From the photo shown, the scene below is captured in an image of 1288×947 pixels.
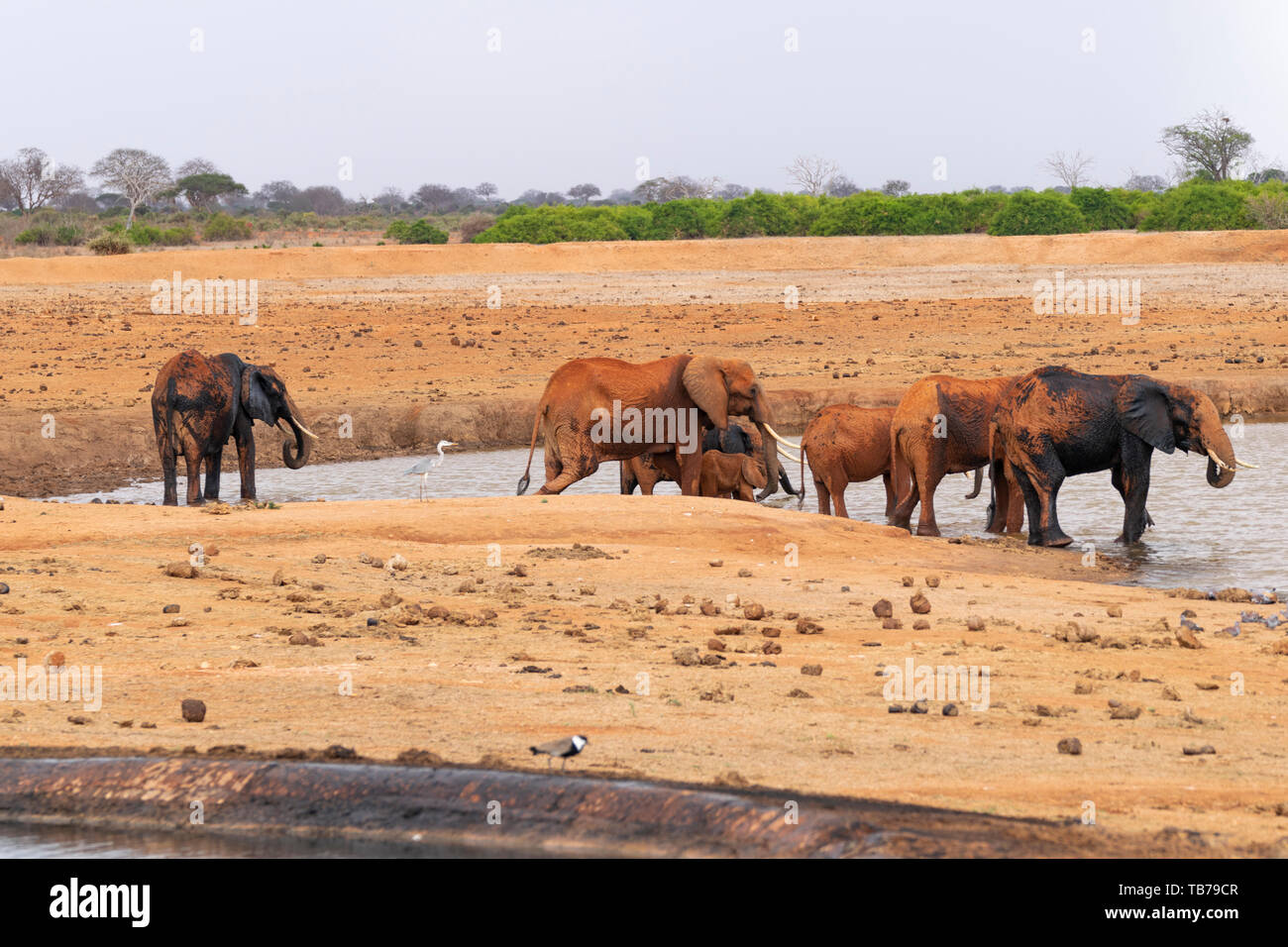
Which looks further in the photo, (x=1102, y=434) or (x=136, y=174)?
(x=136, y=174)

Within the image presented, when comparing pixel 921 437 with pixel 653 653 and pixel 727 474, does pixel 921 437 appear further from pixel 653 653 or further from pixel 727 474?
pixel 653 653

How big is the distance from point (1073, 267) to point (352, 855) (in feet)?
124

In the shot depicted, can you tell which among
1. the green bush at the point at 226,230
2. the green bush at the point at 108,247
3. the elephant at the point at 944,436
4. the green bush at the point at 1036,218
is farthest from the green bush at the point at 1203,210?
the elephant at the point at 944,436

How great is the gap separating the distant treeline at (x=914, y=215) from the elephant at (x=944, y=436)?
Result: 1487 inches

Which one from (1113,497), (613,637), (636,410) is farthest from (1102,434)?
(613,637)

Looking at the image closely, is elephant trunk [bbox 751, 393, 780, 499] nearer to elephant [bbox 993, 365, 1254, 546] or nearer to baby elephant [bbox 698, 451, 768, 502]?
baby elephant [bbox 698, 451, 768, 502]

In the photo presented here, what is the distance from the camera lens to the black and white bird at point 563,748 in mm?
6445

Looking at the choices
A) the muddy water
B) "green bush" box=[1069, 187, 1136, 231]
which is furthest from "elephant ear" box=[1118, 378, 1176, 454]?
"green bush" box=[1069, 187, 1136, 231]

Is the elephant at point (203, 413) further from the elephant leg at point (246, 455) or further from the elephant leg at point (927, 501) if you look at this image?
the elephant leg at point (927, 501)

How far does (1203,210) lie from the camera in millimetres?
51281

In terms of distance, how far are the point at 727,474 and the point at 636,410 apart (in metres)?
1.29

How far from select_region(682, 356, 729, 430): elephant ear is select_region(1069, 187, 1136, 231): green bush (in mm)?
40540
